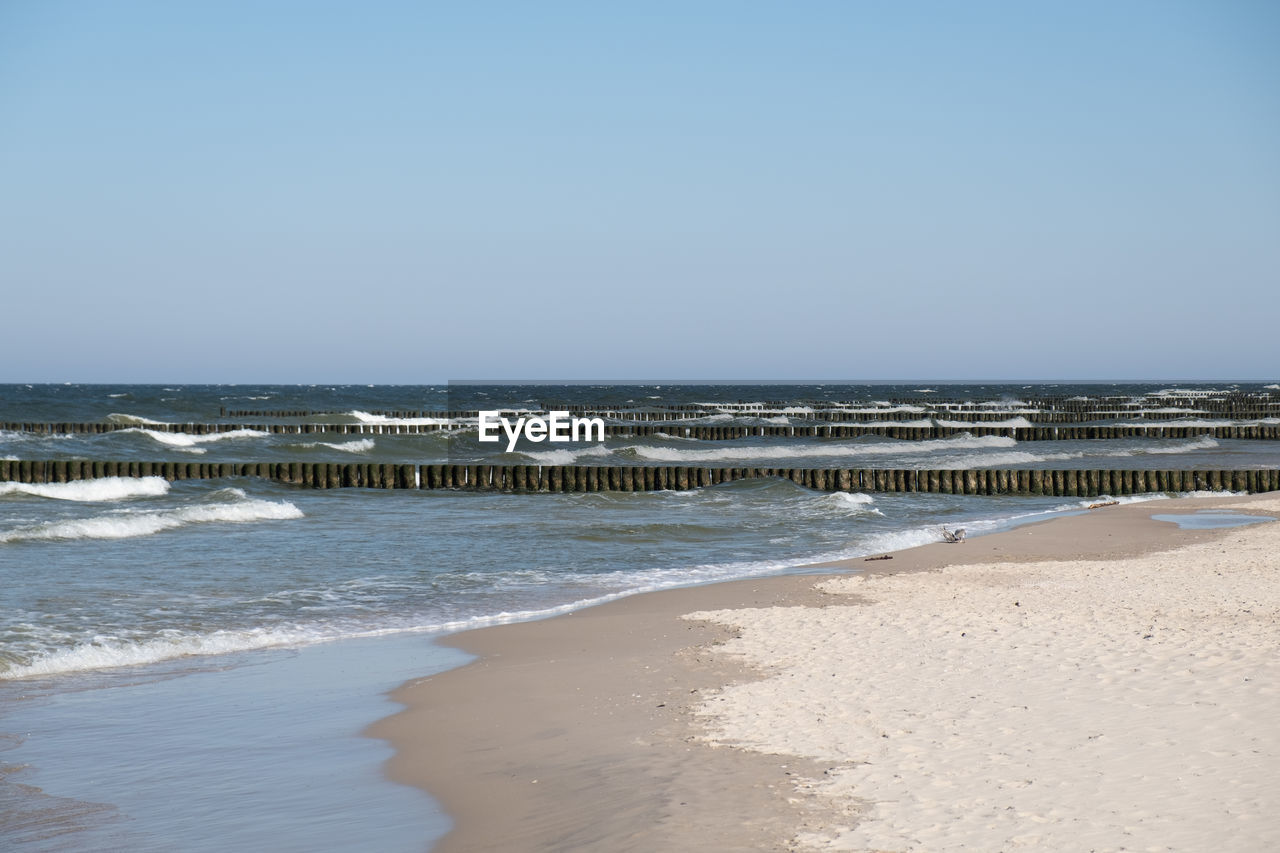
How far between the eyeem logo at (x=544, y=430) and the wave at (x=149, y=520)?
2273cm

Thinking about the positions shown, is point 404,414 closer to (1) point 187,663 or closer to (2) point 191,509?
(2) point 191,509

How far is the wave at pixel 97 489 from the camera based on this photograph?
80.3 ft

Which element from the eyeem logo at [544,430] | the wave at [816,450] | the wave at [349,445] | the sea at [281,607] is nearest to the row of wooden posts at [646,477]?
the sea at [281,607]

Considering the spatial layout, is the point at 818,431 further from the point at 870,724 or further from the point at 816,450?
the point at 870,724

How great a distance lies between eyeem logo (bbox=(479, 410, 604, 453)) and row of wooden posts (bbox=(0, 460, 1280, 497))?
15.1 meters

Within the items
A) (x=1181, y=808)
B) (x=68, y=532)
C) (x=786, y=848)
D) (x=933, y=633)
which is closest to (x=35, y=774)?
(x=786, y=848)

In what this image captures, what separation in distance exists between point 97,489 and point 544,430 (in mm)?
29975

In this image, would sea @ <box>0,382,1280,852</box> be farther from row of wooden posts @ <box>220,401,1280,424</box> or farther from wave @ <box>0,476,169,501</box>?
row of wooden posts @ <box>220,401,1280,424</box>

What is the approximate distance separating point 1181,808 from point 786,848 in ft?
5.63

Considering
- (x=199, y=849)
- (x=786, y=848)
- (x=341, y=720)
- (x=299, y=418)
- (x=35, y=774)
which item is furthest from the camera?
(x=299, y=418)

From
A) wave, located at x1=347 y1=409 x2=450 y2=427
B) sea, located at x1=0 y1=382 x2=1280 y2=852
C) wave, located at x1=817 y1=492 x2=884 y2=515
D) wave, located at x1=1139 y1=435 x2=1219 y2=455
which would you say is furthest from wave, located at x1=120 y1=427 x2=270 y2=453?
wave, located at x1=1139 y1=435 x2=1219 y2=455

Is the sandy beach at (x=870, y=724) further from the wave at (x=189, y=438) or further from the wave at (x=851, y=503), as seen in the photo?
the wave at (x=189, y=438)

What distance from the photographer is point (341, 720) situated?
739 centimetres

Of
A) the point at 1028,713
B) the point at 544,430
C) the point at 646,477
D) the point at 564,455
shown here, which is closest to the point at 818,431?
the point at 544,430
